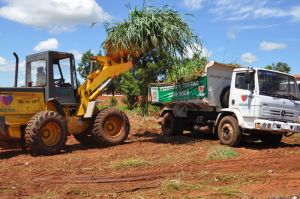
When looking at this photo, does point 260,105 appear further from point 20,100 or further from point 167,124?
point 20,100

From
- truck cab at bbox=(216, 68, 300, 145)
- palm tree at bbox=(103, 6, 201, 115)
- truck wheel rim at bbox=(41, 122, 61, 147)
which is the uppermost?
palm tree at bbox=(103, 6, 201, 115)

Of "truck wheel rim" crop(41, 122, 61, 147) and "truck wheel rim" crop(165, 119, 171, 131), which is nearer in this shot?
"truck wheel rim" crop(41, 122, 61, 147)

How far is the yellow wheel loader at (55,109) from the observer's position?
12.3 meters

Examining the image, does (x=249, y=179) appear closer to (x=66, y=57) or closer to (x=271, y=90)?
(x=271, y=90)

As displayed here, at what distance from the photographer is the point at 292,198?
670 centimetres

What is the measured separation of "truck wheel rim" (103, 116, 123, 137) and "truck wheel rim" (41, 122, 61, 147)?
1.93 meters

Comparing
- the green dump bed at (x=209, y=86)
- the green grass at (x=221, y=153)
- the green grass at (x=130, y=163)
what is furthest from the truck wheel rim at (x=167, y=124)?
the green grass at (x=130, y=163)

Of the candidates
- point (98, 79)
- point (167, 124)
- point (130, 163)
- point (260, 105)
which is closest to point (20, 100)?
point (98, 79)

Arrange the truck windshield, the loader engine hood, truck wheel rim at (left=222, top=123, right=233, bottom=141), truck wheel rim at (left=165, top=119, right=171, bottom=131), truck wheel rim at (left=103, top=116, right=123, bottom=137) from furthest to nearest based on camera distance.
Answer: truck wheel rim at (left=165, top=119, right=171, bottom=131), truck wheel rim at (left=103, top=116, right=123, bottom=137), truck wheel rim at (left=222, top=123, right=233, bottom=141), the truck windshield, the loader engine hood

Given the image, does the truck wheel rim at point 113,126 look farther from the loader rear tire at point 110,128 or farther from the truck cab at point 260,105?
the truck cab at point 260,105

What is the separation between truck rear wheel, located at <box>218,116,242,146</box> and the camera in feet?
44.8

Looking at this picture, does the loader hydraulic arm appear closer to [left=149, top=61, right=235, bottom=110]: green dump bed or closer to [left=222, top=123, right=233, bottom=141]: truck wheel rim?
[left=149, top=61, right=235, bottom=110]: green dump bed

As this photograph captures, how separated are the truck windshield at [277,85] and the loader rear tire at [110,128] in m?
4.42

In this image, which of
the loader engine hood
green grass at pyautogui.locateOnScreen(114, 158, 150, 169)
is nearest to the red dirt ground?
green grass at pyautogui.locateOnScreen(114, 158, 150, 169)
